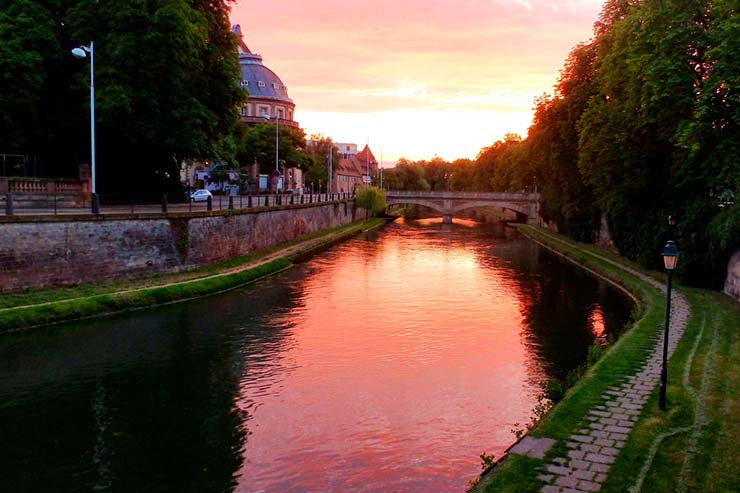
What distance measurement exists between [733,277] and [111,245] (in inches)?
1104

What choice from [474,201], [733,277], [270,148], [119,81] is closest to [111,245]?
[119,81]

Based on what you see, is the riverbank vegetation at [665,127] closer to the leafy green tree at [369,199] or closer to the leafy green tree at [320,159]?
the leafy green tree at [369,199]

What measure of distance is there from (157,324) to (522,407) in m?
15.0

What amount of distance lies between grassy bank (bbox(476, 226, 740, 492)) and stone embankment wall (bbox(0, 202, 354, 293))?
21614 millimetres

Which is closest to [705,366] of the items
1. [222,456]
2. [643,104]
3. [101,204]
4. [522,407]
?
[522,407]

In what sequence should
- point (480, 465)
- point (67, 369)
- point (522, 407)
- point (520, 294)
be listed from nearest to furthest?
point (480, 465) → point (522, 407) → point (67, 369) → point (520, 294)

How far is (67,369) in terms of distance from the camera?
1956 cm

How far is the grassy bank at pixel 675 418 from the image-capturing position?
34.9 feet

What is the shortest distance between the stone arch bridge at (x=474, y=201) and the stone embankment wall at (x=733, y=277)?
52.8 meters

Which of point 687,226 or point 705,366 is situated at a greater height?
point 687,226

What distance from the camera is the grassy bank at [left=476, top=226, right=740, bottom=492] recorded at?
10641mm

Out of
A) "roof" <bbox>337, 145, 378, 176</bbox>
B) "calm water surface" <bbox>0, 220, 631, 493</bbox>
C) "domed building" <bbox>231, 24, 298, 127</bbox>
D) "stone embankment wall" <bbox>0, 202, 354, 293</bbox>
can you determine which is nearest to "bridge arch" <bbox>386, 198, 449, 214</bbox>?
"domed building" <bbox>231, 24, 298, 127</bbox>

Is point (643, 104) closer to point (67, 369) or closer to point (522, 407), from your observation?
point (522, 407)

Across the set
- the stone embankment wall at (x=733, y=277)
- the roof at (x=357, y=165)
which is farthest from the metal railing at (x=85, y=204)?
the roof at (x=357, y=165)
